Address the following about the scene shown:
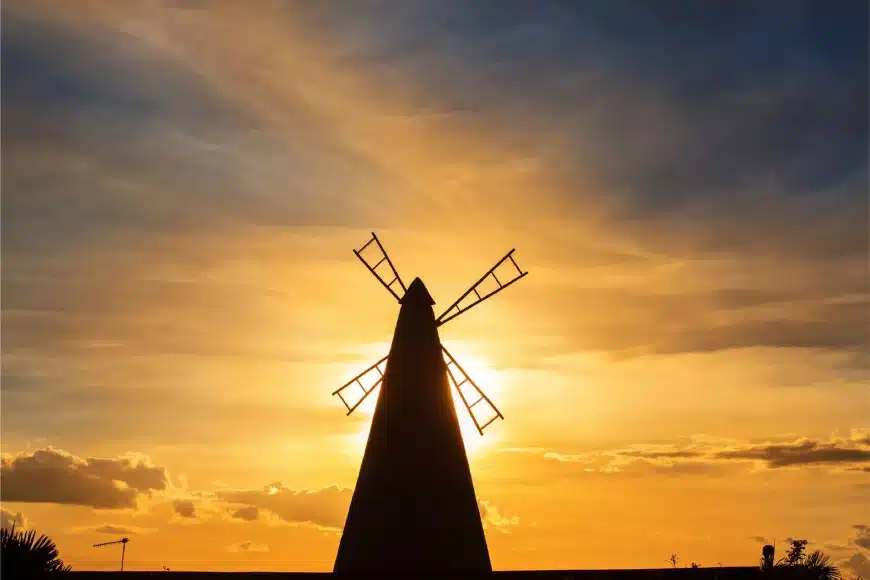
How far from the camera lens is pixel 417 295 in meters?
24.9

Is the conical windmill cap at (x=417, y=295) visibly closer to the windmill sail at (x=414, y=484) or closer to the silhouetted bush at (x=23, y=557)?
the windmill sail at (x=414, y=484)

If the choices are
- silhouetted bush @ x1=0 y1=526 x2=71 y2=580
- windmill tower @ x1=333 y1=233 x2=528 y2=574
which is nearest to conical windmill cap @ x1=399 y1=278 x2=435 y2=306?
windmill tower @ x1=333 y1=233 x2=528 y2=574

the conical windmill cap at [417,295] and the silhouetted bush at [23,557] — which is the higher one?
the conical windmill cap at [417,295]

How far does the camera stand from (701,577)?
19.0 metres

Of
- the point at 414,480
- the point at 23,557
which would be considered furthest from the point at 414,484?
the point at 23,557

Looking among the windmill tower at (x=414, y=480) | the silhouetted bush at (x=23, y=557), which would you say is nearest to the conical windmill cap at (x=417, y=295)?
the windmill tower at (x=414, y=480)

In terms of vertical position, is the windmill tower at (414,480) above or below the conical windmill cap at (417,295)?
below

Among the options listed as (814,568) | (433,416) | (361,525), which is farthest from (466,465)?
(814,568)

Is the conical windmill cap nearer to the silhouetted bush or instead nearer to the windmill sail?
the windmill sail

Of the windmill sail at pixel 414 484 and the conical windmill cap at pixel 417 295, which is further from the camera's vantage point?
the conical windmill cap at pixel 417 295

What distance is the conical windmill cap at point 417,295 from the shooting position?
2484 centimetres

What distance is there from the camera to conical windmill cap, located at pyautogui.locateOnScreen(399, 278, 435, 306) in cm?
2484

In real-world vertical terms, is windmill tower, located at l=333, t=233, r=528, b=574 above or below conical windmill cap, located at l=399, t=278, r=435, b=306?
below

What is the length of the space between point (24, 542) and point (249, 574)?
4184mm
